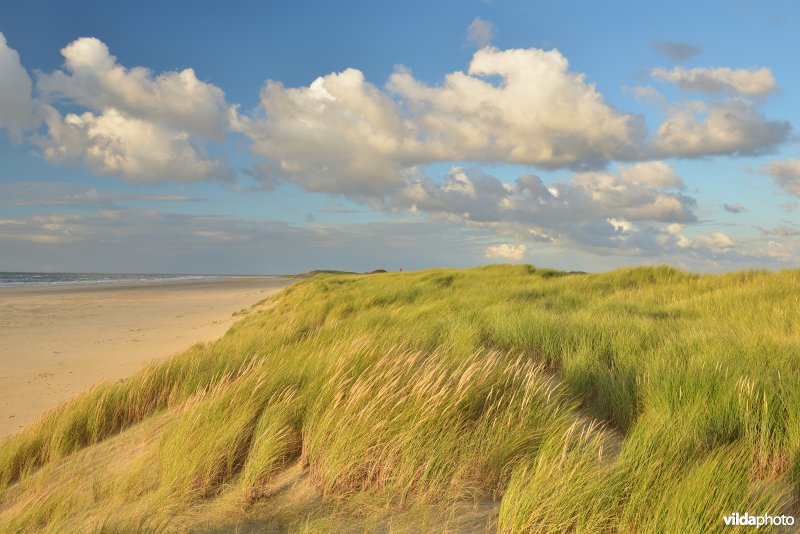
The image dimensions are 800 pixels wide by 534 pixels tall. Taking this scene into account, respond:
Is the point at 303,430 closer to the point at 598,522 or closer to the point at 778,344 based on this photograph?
the point at 598,522

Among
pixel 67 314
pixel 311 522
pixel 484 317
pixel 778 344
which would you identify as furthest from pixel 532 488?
pixel 67 314

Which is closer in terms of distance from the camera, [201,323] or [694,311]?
[694,311]

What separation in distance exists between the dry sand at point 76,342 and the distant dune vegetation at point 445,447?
339 centimetres

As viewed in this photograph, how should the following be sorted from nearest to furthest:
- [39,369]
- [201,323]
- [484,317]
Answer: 1. [484,317]
2. [39,369]
3. [201,323]

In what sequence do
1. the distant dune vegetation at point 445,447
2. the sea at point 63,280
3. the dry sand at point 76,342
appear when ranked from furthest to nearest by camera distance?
the sea at point 63,280 < the dry sand at point 76,342 < the distant dune vegetation at point 445,447

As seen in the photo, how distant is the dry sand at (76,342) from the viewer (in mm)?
7509

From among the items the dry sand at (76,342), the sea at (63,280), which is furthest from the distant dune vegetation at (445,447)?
the sea at (63,280)

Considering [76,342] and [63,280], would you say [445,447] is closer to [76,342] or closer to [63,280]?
[76,342]

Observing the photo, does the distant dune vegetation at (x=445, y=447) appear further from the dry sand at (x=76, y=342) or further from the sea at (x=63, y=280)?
the sea at (x=63, y=280)

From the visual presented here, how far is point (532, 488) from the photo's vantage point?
2172mm

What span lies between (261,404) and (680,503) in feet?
9.04

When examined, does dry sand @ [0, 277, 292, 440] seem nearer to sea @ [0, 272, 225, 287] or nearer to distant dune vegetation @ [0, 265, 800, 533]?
distant dune vegetation @ [0, 265, 800, 533]

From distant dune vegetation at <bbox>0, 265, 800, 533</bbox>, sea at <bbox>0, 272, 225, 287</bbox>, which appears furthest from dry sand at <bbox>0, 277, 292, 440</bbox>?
sea at <bbox>0, 272, 225, 287</bbox>

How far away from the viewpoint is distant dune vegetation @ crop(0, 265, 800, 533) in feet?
7.22
